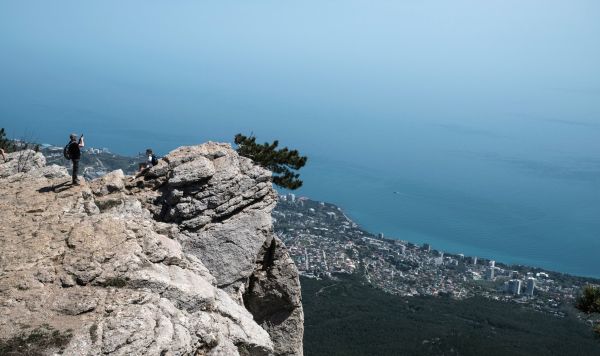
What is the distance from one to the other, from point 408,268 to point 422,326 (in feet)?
118

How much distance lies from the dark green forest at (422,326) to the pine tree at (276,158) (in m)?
30.5

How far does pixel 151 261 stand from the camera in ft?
41.5

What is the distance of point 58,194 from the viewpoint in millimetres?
16969

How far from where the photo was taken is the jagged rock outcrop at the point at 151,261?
10.1 m

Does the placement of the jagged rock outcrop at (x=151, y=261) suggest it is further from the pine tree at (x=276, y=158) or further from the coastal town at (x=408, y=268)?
the coastal town at (x=408, y=268)

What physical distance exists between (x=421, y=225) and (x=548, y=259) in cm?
3842

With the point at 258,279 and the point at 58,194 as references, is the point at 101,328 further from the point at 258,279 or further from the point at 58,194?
the point at 258,279

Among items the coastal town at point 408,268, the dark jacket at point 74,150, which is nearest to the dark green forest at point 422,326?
the coastal town at point 408,268

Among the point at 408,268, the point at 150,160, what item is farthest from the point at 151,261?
the point at 408,268

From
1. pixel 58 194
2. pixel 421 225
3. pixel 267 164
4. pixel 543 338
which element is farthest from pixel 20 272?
pixel 421 225

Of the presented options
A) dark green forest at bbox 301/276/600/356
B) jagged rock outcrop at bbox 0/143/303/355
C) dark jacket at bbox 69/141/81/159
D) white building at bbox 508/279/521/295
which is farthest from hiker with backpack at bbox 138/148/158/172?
white building at bbox 508/279/521/295

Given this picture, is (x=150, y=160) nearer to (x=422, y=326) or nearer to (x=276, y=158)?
(x=276, y=158)

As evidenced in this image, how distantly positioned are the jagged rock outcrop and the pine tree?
4.85 meters

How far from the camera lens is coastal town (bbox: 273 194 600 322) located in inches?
3519
